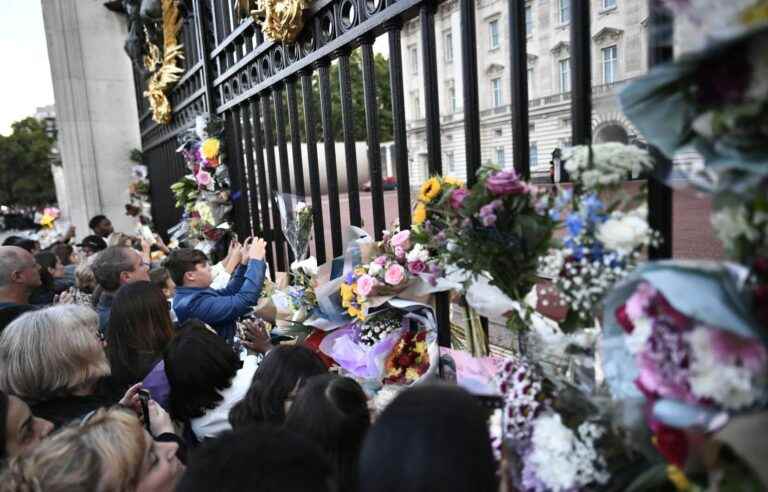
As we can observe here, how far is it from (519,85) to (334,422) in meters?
1.12

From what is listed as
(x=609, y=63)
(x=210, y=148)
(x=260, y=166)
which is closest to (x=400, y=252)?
(x=609, y=63)

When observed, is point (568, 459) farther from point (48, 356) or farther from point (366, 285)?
point (48, 356)

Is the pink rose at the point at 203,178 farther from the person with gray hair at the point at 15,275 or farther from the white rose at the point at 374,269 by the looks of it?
the white rose at the point at 374,269

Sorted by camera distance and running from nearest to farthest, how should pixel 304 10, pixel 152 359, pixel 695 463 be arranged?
pixel 695 463, pixel 152 359, pixel 304 10

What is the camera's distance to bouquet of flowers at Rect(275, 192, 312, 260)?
2.85m

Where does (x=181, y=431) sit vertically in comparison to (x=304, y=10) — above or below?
below

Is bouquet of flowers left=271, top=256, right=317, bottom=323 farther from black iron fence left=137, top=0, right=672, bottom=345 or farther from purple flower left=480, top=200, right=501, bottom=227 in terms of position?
purple flower left=480, top=200, right=501, bottom=227

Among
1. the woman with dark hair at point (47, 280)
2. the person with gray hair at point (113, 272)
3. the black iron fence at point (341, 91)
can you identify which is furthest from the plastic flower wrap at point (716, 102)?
the woman with dark hair at point (47, 280)

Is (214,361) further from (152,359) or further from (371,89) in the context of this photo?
(371,89)

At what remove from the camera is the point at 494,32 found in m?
2.64

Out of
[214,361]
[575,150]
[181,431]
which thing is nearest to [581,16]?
[575,150]

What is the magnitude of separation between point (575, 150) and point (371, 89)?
4.80ft

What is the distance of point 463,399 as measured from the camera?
33.4 inches

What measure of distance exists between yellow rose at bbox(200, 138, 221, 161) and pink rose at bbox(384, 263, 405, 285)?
2.85 m
